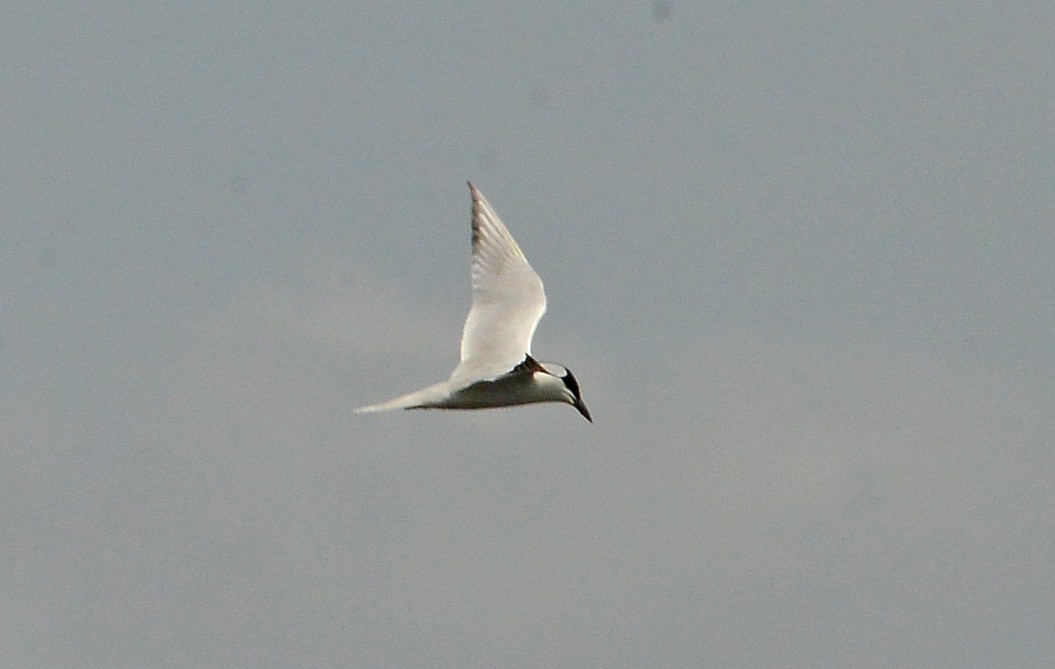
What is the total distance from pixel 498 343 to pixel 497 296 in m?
1.26

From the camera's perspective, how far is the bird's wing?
2759 cm

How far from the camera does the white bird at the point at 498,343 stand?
25094 millimetres

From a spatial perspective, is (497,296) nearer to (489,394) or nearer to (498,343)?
(498,343)

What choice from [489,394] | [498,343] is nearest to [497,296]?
[498,343]

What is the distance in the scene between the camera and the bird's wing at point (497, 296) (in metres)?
27.6

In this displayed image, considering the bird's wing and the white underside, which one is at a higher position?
the bird's wing

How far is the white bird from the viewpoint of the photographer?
2509cm

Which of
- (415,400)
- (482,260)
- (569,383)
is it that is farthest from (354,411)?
(482,260)

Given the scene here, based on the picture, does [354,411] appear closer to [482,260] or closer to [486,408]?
[486,408]

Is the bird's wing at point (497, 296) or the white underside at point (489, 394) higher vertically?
the bird's wing at point (497, 296)

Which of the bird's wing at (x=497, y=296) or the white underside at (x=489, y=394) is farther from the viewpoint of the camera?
the bird's wing at (x=497, y=296)

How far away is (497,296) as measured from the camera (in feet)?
94.2

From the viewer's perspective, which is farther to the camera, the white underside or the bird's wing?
the bird's wing

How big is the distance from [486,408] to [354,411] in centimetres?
212
